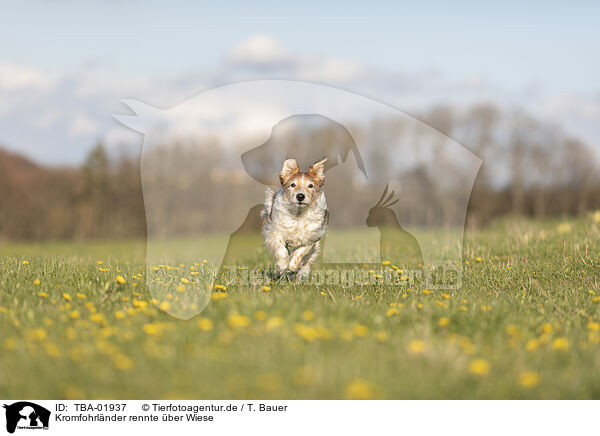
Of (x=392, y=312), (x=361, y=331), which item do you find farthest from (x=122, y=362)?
(x=392, y=312)

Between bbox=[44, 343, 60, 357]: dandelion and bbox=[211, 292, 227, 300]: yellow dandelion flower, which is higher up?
bbox=[211, 292, 227, 300]: yellow dandelion flower

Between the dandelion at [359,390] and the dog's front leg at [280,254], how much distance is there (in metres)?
4.56

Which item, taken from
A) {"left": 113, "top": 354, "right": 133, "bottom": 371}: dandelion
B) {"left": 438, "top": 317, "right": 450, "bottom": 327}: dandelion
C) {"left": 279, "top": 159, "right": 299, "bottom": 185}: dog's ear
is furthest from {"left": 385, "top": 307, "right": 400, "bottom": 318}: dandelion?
{"left": 279, "top": 159, "right": 299, "bottom": 185}: dog's ear

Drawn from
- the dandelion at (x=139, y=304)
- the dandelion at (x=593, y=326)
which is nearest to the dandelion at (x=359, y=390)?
the dandelion at (x=139, y=304)

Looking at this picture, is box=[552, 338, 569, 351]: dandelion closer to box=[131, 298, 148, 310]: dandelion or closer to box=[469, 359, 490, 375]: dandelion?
box=[469, 359, 490, 375]: dandelion

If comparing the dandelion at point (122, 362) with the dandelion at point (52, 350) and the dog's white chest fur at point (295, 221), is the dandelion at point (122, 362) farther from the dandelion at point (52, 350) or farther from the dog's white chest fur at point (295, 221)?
the dog's white chest fur at point (295, 221)

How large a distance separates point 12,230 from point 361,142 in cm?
4617

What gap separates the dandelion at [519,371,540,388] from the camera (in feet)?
13.1

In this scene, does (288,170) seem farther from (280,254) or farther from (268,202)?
(280,254)

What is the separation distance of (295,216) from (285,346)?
4.20m
